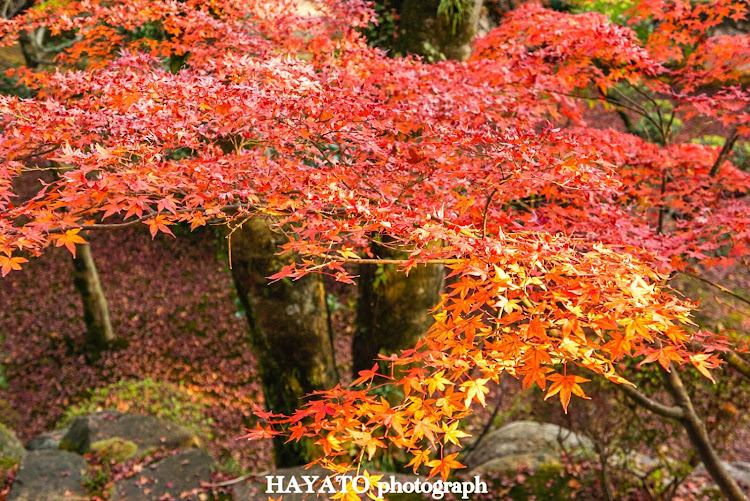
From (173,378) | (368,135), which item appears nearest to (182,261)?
(173,378)

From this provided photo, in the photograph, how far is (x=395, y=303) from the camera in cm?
547

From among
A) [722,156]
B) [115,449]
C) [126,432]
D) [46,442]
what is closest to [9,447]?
[46,442]

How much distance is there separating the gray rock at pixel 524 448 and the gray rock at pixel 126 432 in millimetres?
3298

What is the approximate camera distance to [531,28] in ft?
13.9

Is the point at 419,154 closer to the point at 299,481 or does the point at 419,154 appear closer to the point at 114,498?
the point at 299,481

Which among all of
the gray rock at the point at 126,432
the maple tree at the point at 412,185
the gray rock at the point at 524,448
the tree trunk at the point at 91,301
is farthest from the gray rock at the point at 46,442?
the gray rock at the point at 524,448

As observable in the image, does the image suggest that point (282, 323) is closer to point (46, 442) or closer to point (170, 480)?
point (170, 480)

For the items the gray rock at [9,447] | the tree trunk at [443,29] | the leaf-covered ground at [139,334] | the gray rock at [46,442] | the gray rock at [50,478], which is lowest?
the leaf-covered ground at [139,334]

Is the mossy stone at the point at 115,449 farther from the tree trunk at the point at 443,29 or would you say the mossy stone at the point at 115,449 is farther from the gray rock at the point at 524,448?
the tree trunk at the point at 443,29

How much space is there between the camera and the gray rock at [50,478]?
15.3 ft

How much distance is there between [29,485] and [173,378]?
4183 millimetres

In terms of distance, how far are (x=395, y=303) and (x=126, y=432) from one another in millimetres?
3336

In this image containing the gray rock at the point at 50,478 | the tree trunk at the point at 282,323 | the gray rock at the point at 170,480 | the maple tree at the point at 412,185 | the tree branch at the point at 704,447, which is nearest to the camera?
the maple tree at the point at 412,185

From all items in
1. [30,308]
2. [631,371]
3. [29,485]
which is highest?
[631,371]
